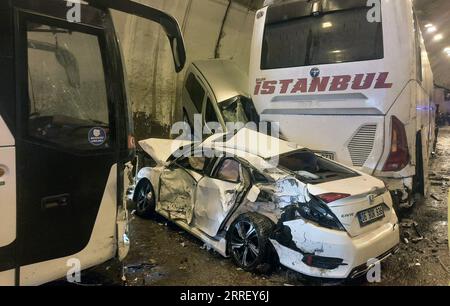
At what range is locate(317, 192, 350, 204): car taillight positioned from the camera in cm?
335

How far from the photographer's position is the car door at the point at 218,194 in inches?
155

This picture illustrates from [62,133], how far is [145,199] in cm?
310

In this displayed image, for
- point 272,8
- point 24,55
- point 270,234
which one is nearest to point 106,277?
point 270,234

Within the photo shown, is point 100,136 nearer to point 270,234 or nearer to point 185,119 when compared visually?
point 270,234

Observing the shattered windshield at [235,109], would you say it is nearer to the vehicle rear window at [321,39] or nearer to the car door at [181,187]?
the vehicle rear window at [321,39]

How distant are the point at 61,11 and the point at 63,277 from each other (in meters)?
1.71

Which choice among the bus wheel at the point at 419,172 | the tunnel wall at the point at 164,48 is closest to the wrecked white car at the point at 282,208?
the bus wheel at the point at 419,172

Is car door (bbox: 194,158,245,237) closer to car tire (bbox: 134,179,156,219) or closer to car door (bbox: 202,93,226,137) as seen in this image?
car tire (bbox: 134,179,156,219)

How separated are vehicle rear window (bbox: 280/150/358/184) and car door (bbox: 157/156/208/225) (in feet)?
3.35

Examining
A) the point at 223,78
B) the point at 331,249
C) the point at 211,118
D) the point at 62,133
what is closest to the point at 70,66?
the point at 62,133

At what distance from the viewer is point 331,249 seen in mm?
3254

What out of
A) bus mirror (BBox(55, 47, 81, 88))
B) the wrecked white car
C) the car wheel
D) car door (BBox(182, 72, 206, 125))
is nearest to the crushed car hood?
the wrecked white car

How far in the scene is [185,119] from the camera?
322 inches

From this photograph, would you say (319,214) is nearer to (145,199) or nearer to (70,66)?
(70,66)
